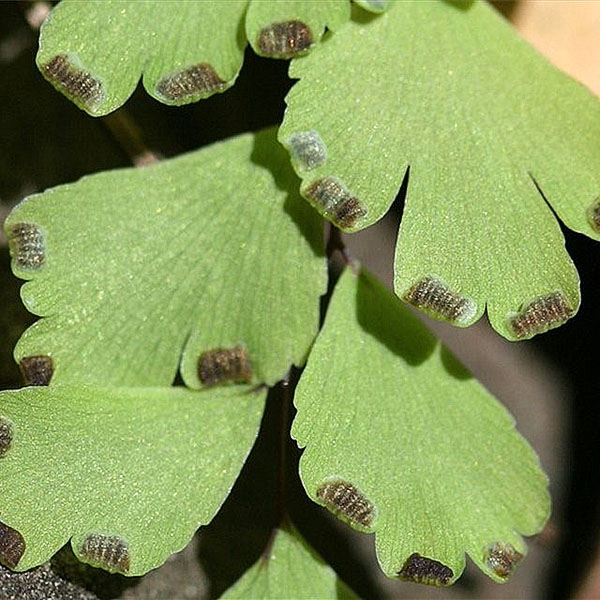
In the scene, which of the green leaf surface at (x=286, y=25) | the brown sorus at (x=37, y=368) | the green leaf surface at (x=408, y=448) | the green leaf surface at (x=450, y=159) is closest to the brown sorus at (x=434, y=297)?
the green leaf surface at (x=450, y=159)

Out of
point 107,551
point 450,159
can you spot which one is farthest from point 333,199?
point 107,551

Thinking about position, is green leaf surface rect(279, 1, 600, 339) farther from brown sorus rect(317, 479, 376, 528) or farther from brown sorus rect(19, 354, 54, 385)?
brown sorus rect(19, 354, 54, 385)

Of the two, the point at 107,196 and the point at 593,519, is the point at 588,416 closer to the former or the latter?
the point at 593,519

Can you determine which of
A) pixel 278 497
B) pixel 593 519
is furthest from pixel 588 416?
pixel 278 497

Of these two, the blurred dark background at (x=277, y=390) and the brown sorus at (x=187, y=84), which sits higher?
the brown sorus at (x=187, y=84)

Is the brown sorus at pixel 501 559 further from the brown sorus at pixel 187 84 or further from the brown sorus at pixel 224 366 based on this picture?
the brown sorus at pixel 187 84

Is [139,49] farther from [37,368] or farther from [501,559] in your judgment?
[501,559]

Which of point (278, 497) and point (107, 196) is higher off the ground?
point (107, 196)
